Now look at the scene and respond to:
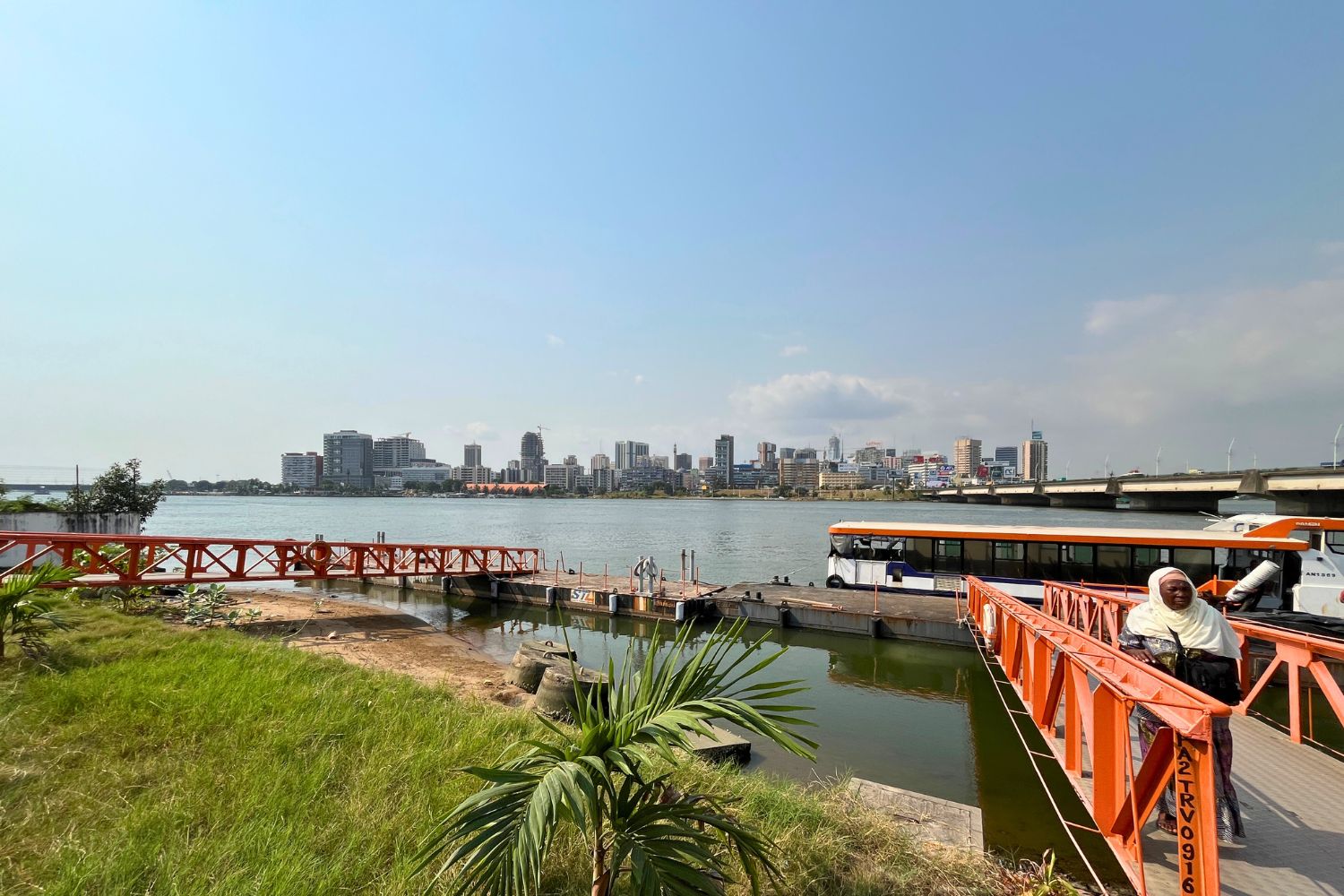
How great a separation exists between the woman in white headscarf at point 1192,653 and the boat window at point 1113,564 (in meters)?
16.0

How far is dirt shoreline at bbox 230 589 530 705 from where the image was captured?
12.0m

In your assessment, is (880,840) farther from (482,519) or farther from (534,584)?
(482,519)

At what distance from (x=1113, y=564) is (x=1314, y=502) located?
48763 millimetres

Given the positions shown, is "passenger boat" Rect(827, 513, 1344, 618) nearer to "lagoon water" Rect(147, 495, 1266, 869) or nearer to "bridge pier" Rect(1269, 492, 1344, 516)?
"lagoon water" Rect(147, 495, 1266, 869)

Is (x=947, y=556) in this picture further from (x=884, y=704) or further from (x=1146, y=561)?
(x=884, y=704)

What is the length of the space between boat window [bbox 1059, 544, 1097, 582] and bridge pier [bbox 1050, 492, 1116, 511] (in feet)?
Result: 288

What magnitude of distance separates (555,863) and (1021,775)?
8564 millimetres

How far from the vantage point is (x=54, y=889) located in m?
3.37

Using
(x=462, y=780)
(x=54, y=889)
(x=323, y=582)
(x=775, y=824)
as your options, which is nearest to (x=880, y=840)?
(x=775, y=824)

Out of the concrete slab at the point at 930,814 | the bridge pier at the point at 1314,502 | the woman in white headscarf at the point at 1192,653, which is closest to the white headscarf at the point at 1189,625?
the woman in white headscarf at the point at 1192,653

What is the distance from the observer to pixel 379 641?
1650 cm

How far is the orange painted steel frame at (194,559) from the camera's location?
14836mm

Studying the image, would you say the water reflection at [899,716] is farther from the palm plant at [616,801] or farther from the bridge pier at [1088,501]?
the bridge pier at [1088,501]

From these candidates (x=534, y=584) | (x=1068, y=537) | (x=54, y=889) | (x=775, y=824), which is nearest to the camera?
(x=54, y=889)
